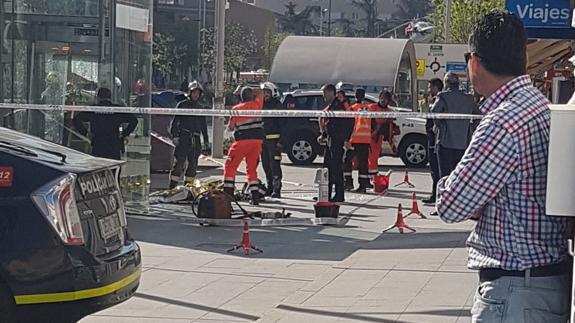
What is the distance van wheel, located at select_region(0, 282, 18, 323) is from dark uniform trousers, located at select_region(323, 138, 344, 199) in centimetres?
1080

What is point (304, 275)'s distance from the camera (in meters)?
10.5

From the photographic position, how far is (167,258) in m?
11.6

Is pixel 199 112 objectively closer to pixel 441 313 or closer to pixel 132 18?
pixel 132 18

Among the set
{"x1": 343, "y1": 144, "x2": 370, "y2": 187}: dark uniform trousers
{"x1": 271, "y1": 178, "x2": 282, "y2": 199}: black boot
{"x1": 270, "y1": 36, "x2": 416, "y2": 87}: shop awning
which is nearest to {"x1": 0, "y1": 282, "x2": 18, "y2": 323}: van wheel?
{"x1": 271, "y1": 178, "x2": 282, "y2": 199}: black boot

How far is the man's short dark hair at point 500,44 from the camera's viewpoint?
380 centimetres

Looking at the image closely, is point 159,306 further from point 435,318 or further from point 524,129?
point 524,129

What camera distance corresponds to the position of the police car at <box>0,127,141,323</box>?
6.19 m

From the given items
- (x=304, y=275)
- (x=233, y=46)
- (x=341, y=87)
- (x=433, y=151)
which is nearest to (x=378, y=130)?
(x=341, y=87)

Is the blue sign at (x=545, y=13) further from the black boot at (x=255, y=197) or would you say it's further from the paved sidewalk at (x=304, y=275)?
the black boot at (x=255, y=197)

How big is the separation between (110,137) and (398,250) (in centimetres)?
490

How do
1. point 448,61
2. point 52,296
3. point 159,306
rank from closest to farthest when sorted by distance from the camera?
point 52,296 → point 159,306 → point 448,61

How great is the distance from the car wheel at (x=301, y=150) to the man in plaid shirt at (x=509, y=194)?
2102cm

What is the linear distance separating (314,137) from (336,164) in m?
8.01

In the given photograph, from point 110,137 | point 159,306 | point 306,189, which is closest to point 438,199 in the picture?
point 159,306
